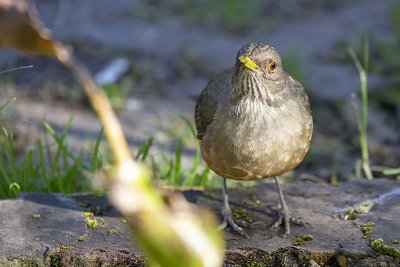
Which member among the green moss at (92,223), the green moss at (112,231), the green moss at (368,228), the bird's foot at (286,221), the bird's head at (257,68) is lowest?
the green moss at (112,231)

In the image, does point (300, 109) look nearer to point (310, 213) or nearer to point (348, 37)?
Answer: point (310, 213)

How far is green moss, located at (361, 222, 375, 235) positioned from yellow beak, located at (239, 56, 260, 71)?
1.03m

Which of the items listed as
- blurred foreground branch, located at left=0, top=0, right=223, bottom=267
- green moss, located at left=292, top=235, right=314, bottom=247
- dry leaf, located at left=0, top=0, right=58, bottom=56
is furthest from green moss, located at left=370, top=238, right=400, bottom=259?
dry leaf, located at left=0, top=0, right=58, bottom=56

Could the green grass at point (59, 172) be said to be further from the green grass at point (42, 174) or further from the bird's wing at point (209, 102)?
the bird's wing at point (209, 102)

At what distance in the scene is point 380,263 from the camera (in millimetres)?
3467

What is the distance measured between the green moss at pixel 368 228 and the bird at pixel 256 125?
1.17 ft

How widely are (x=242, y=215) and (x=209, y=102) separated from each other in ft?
2.23

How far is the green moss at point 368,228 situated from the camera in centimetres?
383

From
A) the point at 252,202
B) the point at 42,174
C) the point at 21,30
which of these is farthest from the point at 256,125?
the point at 21,30

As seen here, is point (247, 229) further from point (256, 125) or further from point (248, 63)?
point (248, 63)

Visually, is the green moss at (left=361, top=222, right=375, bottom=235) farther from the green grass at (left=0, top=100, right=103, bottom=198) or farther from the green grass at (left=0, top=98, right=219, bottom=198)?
the green grass at (left=0, top=100, right=103, bottom=198)

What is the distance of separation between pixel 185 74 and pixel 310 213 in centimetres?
464

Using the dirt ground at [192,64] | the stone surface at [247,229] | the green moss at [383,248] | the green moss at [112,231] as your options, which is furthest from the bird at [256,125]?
the dirt ground at [192,64]

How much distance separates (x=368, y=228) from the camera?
153 inches
